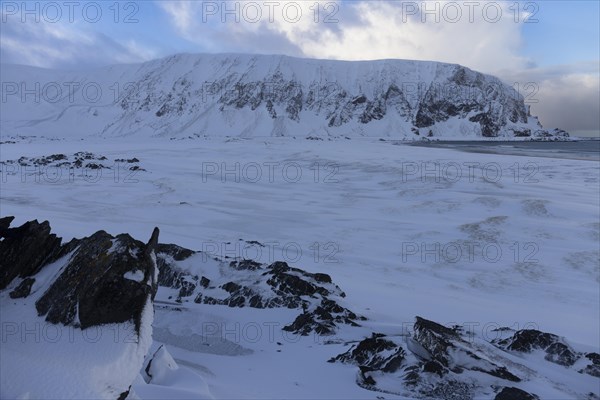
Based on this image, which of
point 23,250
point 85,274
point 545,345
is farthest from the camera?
point 545,345

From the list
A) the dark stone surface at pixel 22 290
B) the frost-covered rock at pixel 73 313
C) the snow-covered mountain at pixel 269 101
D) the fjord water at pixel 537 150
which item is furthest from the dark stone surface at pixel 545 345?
the snow-covered mountain at pixel 269 101

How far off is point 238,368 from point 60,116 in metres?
116

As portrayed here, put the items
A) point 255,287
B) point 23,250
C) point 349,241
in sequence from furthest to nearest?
point 349,241 < point 255,287 < point 23,250

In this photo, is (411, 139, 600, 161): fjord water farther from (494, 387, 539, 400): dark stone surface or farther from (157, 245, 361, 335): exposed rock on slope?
(494, 387, 539, 400): dark stone surface

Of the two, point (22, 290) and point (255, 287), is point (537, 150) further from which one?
point (22, 290)

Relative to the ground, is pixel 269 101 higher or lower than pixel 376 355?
higher

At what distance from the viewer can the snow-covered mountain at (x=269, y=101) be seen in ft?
338

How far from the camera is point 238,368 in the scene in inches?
186

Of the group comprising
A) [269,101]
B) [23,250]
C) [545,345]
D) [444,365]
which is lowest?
[545,345]

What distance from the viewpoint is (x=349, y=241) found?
11469 millimetres

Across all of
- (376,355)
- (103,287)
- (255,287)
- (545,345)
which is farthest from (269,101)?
(103,287)

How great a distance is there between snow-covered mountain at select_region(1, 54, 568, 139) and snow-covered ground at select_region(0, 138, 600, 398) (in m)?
78.4

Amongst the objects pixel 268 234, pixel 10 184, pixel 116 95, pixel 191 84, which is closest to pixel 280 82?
pixel 191 84

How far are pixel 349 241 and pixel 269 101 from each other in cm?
10450
